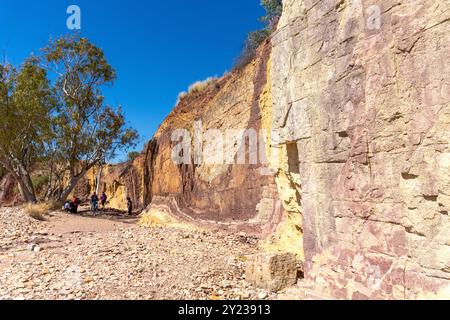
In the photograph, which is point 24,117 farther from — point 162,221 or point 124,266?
point 124,266

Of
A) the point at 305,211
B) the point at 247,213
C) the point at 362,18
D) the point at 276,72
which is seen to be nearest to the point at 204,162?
the point at 247,213

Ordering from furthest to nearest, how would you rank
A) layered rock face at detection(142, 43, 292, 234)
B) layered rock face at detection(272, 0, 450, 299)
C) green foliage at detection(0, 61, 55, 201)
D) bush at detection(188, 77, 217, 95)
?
1. bush at detection(188, 77, 217, 95)
2. green foliage at detection(0, 61, 55, 201)
3. layered rock face at detection(142, 43, 292, 234)
4. layered rock face at detection(272, 0, 450, 299)

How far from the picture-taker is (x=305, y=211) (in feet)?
16.6

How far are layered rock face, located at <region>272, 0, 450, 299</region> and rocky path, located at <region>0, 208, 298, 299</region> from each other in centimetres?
143

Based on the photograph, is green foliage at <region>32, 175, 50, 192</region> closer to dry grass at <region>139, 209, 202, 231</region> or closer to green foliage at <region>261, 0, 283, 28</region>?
dry grass at <region>139, 209, 202, 231</region>

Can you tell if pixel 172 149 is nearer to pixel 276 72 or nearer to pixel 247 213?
pixel 247 213

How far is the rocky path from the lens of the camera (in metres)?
4.91

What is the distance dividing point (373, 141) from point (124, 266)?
14.2 feet

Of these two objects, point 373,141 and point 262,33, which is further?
point 262,33

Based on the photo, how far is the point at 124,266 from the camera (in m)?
6.00

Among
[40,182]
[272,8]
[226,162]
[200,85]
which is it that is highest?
[272,8]

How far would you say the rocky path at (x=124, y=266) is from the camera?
193 inches

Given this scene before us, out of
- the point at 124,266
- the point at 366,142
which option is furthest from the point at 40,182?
the point at 366,142

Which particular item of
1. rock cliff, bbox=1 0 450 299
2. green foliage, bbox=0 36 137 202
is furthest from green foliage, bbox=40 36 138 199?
rock cliff, bbox=1 0 450 299
